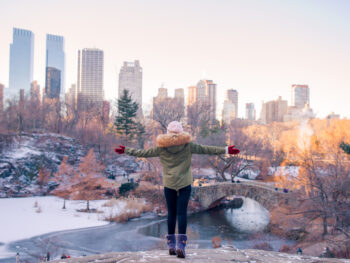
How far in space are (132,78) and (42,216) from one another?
122m

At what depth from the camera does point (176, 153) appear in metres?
4.17

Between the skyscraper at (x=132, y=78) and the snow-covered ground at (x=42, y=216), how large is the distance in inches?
4485

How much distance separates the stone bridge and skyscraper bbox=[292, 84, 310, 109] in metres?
107

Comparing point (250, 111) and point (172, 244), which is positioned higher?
point (250, 111)

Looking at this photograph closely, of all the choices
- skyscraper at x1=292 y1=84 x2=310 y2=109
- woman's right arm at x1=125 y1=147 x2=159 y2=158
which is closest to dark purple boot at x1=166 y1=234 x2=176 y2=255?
woman's right arm at x1=125 y1=147 x2=159 y2=158

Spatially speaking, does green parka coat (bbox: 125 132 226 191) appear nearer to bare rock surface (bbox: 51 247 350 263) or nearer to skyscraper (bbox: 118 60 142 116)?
bare rock surface (bbox: 51 247 350 263)

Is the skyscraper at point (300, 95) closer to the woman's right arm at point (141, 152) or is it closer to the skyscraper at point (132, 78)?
the skyscraper at point (132, 78)

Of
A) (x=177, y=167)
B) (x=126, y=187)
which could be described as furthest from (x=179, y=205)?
(x=126, y=187)

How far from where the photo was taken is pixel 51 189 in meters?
26.4

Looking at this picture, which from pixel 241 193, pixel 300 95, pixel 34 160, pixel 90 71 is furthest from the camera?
pixel 90 71

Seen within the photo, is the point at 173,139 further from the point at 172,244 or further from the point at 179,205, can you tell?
the point at 172,244

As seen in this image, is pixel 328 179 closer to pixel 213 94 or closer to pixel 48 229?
pixel 48 229

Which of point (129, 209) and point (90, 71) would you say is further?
point (90, 71)

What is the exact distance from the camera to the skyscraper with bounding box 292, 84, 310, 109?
403 ft
